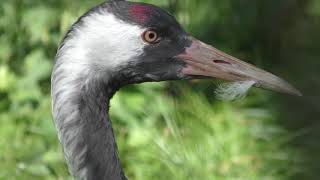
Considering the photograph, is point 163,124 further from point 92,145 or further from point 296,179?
point 92,145

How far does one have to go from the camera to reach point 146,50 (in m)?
4.10

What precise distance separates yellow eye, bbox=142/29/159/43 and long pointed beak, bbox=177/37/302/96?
0.39 feet

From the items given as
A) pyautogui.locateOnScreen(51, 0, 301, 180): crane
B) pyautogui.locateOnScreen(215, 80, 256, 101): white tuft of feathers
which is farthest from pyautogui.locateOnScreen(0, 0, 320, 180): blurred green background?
pyautogui.locateOnScreen(51, 0, 301, 180): crane

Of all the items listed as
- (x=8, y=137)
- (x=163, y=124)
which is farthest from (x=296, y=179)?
(x=8, y=137)

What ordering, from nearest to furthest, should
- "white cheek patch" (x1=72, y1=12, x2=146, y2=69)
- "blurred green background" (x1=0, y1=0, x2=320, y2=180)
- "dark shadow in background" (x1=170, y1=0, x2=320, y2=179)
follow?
1. "white cheek patch" (x1=72, y1=12, x2=146, y2=69)
2. "blurred green background" (x1=0, y1=0, x2=320, y2=180)
3. "dark shadow in background" (x1=170, y1=0, x2=320, y2=179)

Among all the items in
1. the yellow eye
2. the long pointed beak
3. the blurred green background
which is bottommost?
the blurred green background

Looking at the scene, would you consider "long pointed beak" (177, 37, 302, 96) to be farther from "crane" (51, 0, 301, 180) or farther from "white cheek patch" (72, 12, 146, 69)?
"white cheek patch" (72, 12, 146, 69)

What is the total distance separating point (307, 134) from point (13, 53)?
174cm

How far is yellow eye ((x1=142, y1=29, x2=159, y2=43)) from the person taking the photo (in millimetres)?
4078

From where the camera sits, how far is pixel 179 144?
557 centimetres

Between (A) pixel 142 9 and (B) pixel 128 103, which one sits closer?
(A) pixel 142 9

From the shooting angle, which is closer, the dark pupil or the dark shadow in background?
the dark pupil

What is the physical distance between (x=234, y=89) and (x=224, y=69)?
0.10 meters

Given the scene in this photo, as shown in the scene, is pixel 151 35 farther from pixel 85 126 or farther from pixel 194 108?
pixel 194 108
